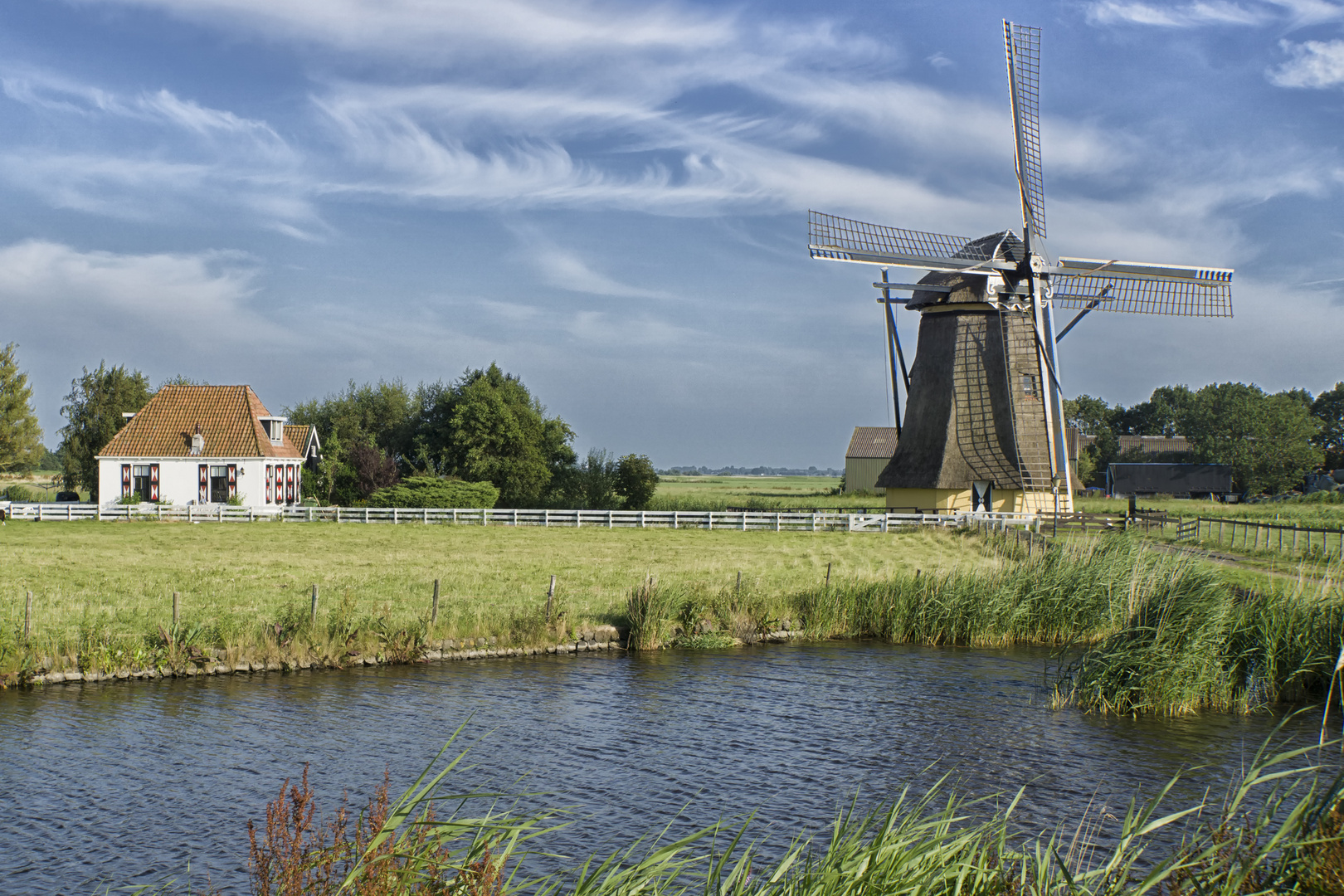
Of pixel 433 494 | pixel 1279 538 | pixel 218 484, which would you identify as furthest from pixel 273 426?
pixel 1279 538

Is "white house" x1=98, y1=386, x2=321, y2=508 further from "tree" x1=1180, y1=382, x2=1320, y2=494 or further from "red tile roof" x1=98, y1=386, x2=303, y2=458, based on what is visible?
"tree" x1=1180, y1=382, x2=1320, y2=494

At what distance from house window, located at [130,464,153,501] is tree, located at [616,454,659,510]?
1828cm

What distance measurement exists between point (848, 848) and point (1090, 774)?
233 inches

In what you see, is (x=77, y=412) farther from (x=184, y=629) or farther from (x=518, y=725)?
(x=518, y=725)

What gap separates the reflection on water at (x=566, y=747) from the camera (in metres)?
8.30

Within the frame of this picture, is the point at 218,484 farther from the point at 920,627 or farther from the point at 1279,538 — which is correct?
the point at 1279,538

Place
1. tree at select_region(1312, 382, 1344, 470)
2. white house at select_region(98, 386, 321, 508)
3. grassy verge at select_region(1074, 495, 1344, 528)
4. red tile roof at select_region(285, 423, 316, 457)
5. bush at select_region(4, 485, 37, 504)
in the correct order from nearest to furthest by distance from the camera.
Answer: white house at select_region(98, 386, 321, 508) → grassy verge at select_region(1074, 495, 1344, 528) → red tile roof at select_region(285, 423, 316, 457) → bush at select_region(4, 485, 37, 504) → tree at select_region(1312, 382, 1344, 470)

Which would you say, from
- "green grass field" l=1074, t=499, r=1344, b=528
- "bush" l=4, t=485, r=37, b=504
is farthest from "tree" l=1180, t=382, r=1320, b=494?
"bush" l=4, t=485, r=37, b=504

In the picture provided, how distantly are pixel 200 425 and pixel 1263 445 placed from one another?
229ft

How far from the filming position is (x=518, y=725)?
452 inches

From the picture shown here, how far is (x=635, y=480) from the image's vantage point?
4475cm

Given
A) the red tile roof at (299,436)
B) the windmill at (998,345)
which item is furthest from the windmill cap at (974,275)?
the red tile roof at (299,436)

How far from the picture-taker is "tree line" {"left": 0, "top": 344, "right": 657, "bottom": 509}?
44.7 m

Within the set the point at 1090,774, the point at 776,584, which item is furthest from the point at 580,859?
the point at 776,584
